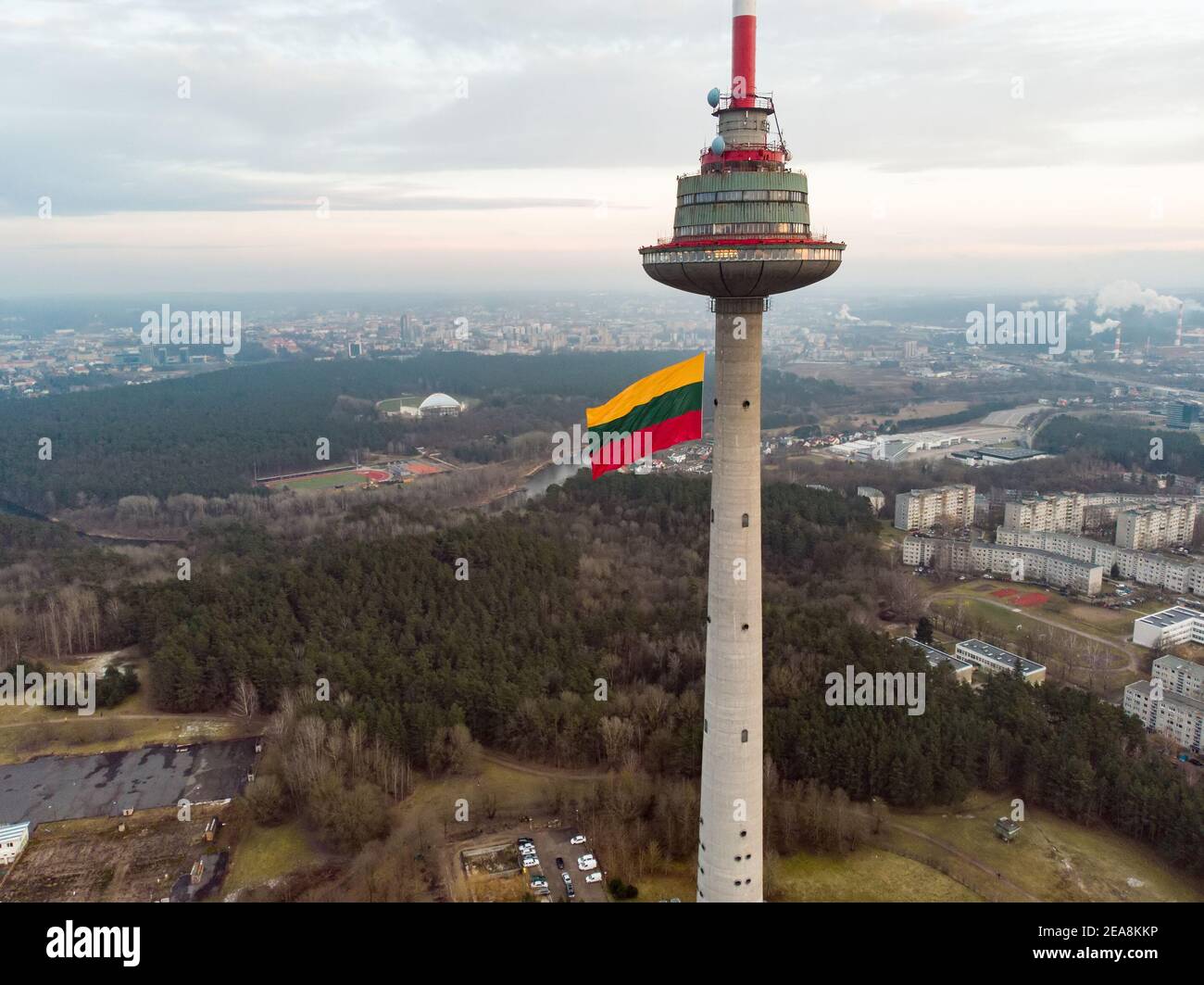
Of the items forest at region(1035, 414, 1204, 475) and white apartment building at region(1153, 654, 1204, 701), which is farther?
forest at region(1035, 414, 1204, 475)

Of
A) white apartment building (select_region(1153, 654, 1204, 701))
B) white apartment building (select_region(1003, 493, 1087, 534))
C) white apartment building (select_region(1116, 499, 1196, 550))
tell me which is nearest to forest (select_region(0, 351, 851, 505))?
white apartment building (select_region(1003, 493, 1087, 534))

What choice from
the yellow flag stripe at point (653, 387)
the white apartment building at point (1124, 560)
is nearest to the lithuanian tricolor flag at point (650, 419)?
the yellow flag stripe at point (653, 387)

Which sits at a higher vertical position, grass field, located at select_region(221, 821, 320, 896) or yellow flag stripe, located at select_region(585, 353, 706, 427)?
yellow flag stripe, located at select_region(585, 353, 706, 427)

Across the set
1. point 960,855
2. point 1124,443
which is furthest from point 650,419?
point 1124,443

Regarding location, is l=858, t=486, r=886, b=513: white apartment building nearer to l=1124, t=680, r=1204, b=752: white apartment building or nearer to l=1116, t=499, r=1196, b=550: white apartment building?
l=1116, t=499, r=1196, b=550: white apartment building

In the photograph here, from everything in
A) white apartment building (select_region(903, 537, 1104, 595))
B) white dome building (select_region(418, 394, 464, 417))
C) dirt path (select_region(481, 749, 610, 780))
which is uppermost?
white dome building (select_region(418, 394, 464, 417))

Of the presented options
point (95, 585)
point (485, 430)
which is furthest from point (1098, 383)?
point (95, 585)

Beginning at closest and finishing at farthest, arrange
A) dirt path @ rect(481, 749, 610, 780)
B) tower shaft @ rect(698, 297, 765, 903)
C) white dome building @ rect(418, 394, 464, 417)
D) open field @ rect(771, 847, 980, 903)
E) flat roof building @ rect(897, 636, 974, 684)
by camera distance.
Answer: tower shaft @ rect(698, 297, 765, 903) → open field @ rect(771, 847, 980, 903) → dirt path @ rect(481, 749, 610, 780) → flat roof building @ rect(897, 636, 974, 684) → white dome building @ rect(418, 394, 464, 417)

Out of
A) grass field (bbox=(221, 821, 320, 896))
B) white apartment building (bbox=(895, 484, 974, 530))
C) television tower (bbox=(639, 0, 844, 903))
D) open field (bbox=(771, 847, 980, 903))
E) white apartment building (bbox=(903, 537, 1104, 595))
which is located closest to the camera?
television tower (bbox=(639, 0, 844, 903))
